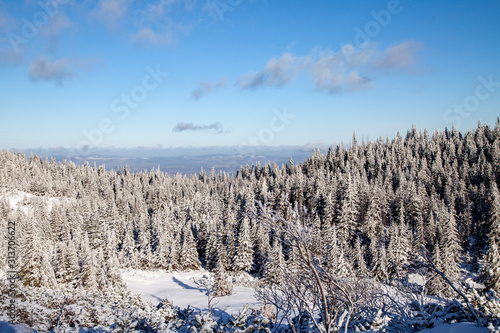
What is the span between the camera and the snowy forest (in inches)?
349

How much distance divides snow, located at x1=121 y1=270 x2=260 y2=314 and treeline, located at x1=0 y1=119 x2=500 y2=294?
288 centimetres

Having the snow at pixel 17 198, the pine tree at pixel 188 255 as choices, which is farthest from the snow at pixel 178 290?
the snow at pixel 17 198

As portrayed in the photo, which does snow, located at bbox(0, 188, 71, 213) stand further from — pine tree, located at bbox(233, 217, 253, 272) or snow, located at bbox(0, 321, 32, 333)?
snow, located at bbox(0, 321, 32, 333)

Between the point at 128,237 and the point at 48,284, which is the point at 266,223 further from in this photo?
the point at 128,237

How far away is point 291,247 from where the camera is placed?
7695 millimetres

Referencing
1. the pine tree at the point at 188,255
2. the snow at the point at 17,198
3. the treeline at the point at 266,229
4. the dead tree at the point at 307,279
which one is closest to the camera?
the dead tree at the point at 307,279

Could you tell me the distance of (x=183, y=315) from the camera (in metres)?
15.8

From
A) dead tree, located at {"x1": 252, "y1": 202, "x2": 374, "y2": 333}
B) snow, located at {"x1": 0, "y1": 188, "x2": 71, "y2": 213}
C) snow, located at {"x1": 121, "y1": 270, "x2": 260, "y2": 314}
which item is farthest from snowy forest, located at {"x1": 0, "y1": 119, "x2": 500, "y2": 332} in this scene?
snow, located at {"x1": 121, "y1": 270, "x2": 260, "y2": 314}

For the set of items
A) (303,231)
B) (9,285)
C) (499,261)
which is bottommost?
(499,261)

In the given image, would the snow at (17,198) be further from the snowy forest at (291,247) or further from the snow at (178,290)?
the snow at (178,290)

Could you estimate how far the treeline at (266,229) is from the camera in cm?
3572

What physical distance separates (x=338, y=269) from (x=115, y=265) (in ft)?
99.5

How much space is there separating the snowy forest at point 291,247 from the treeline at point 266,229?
0.33 m

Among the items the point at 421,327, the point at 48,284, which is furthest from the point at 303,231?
the point at 48,284
